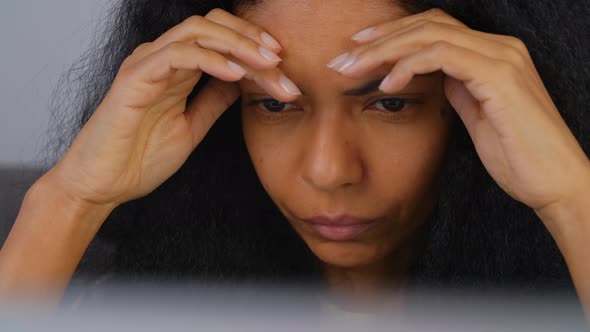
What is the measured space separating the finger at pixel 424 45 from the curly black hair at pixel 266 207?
0.12 m

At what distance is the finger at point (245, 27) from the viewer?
1.24m

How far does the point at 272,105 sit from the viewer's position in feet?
4.44

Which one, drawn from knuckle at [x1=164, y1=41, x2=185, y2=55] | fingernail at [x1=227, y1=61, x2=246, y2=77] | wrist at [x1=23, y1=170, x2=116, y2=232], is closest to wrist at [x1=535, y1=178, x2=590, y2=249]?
fingernail at [x1=227, y1=61, x2=246, y2=77]

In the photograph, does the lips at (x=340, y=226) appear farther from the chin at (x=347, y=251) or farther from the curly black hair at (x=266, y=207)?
the curly black hair at (x=266, y=207)

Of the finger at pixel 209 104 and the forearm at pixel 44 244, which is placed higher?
the finger at pixel 209 104

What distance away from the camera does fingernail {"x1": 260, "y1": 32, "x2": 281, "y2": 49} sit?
123cm

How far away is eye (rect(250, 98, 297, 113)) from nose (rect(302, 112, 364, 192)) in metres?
0.07

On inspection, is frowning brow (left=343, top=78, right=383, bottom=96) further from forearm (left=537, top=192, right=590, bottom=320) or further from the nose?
forearm (left=537, top=192, right=590, bottom=320)

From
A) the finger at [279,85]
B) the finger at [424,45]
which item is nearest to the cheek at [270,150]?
the finger at [279,85]

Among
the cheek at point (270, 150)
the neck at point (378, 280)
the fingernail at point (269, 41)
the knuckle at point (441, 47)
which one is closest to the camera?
the knuckle at point (441, 47)

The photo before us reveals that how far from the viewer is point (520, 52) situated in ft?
3.83

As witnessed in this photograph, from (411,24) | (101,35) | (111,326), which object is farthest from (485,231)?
(101,35)

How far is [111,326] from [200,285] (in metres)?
0.52

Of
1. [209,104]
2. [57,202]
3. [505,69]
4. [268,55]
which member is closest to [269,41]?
[268,55]
